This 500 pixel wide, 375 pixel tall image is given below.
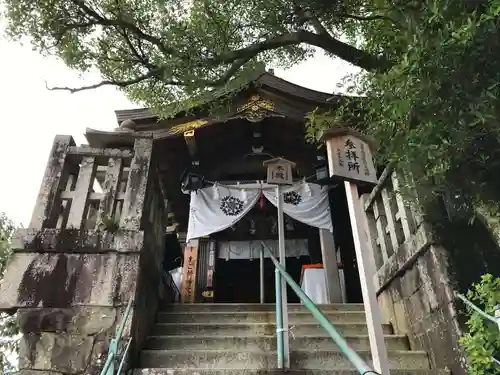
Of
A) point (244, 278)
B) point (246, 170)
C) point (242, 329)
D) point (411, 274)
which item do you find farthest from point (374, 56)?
point (244, 278)

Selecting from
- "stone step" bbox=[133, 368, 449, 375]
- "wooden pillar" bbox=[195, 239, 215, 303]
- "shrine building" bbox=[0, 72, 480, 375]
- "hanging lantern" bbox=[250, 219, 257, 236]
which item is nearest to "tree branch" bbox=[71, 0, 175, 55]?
"shrine building" bbox=[0, 72, 480, 375]

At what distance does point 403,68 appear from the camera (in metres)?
2.89

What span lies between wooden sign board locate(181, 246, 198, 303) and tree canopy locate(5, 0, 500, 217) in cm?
407

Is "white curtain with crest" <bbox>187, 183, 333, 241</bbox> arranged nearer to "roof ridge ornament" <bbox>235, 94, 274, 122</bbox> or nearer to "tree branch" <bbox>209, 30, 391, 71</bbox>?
"roof ridge ornament" <bbox>235, 94, 274, 122</bbox>

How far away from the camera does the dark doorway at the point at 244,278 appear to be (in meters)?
11.1

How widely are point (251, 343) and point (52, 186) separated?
3.23 meters

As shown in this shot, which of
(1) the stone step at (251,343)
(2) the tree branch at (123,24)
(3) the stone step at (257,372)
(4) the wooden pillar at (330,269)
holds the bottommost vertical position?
(3) the stone step at (257,372)

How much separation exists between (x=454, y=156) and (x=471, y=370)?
5.58 feet

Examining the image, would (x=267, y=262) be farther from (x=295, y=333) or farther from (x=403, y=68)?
(x=403, y=68)

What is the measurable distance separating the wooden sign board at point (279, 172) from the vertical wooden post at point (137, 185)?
1691 millimetres

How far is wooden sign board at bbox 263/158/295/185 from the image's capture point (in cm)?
530

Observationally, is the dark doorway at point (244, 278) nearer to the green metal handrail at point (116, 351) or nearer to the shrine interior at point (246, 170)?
the shrine interior at point (246, 170)

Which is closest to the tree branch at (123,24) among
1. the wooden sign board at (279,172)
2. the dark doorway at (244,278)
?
the wooden sign board at (279,172)

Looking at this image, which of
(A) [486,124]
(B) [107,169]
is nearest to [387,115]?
(A) [486,124]
